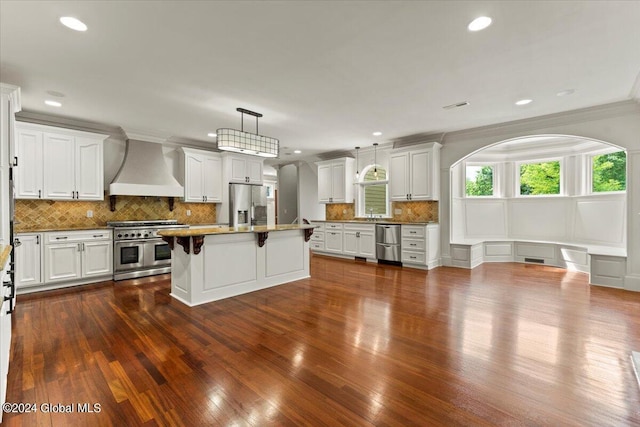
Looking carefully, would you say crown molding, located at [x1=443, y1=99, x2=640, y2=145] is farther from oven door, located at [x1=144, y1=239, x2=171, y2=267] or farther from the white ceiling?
oven door, located at [x1=144, y1=239, x2=171, y2=267]

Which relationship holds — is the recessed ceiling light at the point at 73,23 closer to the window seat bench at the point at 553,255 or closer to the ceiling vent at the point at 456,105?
the ceiling vent at the point at 456,105

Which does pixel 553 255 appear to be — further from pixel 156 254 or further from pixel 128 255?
pixel 128 255

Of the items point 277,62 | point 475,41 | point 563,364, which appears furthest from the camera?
point 277,62

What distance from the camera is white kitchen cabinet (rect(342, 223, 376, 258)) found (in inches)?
259

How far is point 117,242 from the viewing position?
16.0 feet

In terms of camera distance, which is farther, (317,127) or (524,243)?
(524,243)

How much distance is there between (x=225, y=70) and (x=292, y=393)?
3.11 meters

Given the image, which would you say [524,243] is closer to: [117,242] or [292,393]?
[292,393]

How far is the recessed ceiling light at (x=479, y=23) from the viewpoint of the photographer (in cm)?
232

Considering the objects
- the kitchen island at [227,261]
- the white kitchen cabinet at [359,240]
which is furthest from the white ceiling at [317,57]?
the white kitchen cabinet at [359,240]

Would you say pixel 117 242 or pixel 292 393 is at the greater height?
pixel 117 242

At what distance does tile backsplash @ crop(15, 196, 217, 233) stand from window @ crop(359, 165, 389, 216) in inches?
148

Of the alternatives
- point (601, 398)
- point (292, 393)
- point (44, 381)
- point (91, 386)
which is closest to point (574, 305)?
point (601, 398)

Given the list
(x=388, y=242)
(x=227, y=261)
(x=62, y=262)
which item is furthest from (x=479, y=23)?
(x=62, y=262)
